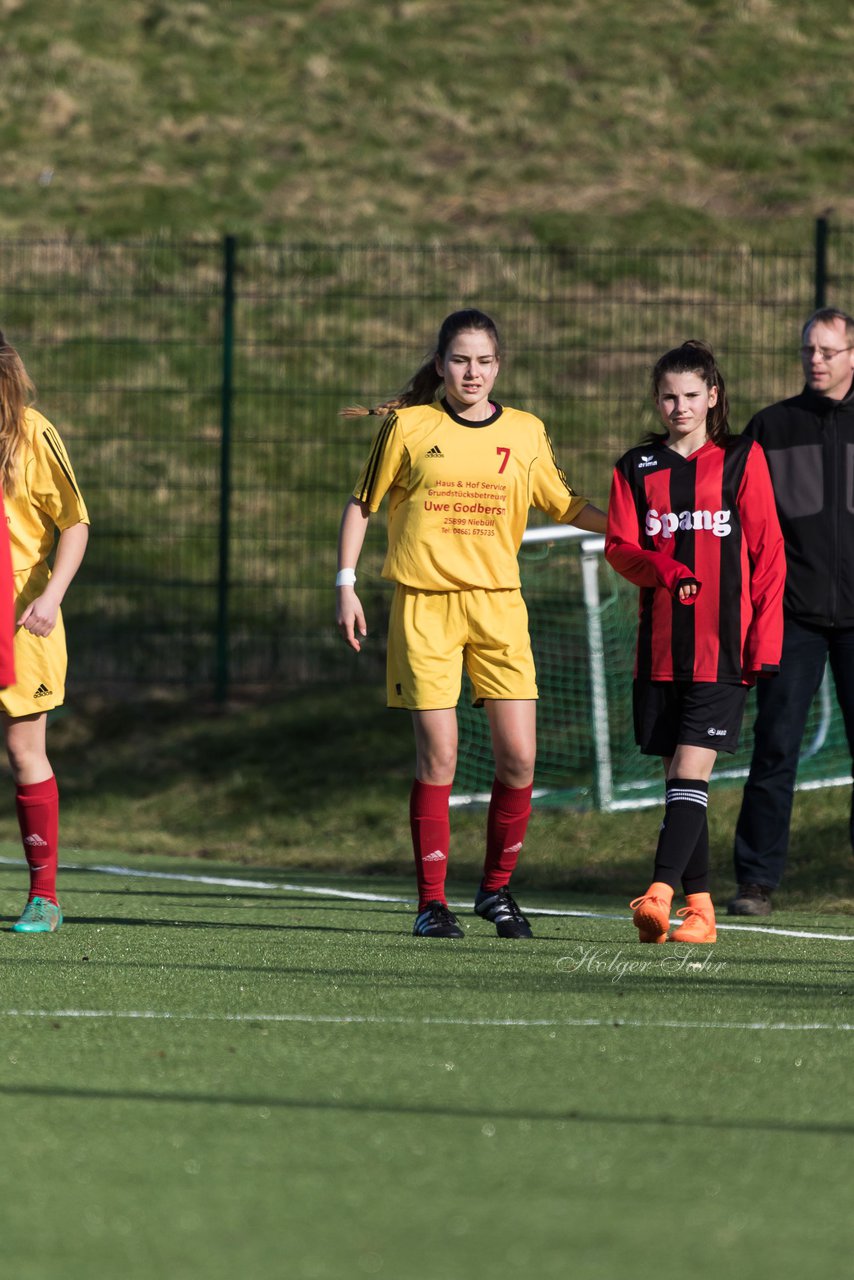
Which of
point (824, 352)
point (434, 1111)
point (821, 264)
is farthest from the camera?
point (821, 264)

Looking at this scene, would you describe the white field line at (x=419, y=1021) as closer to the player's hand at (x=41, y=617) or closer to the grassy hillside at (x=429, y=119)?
the player's hand at (x=41, y=617)

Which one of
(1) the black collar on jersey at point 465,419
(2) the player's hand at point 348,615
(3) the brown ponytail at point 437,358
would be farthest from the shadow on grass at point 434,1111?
(1) the black collar on jersey at point 465,419

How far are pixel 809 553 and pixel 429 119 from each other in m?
21.8

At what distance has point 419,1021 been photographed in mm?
4699

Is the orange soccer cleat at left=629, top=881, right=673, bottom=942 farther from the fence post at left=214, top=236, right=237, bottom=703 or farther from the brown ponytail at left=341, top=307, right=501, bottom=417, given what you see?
the fence post at left=214, top=236, right=237, bottom=703

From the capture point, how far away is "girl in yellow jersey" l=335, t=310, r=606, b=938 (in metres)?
6.51

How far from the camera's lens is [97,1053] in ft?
13.9

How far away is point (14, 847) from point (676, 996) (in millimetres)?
6066

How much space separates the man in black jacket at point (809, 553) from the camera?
7.62 metres

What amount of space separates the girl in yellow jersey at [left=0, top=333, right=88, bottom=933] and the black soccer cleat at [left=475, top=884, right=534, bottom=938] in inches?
55.3

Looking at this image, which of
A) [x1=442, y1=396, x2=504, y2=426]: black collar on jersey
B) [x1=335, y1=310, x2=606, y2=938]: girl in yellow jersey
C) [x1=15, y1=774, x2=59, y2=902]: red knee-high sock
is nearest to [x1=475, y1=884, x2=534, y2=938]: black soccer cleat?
[x1=335, y1=310, x2=606, y2=938]: girl in yellow jersey

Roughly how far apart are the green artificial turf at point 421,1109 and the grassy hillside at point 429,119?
732 inches

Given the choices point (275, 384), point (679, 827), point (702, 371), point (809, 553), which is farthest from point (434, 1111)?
point (275, 384)

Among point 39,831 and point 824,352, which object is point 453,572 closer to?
point 39,831
